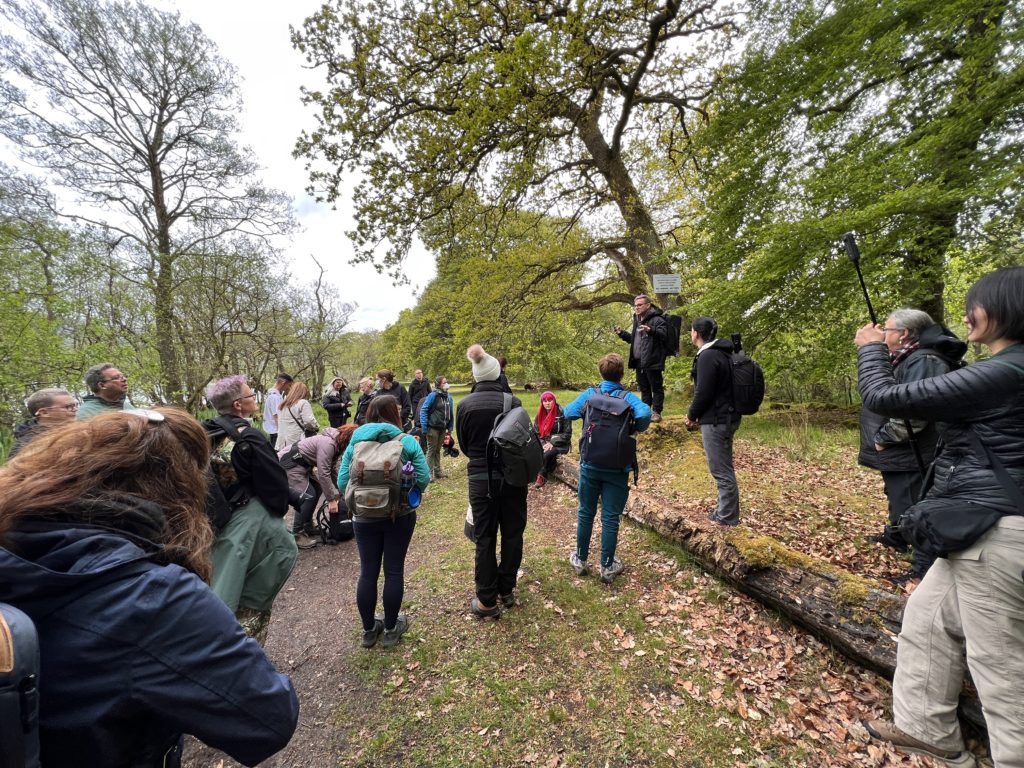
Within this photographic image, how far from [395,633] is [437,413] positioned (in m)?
4.55

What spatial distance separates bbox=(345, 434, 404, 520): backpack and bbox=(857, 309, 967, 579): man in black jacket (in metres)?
3.53

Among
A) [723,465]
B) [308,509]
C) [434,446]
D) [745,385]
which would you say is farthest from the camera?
[434,446]

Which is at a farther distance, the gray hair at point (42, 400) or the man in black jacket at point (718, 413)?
the man in black jacket at point (718, 413)

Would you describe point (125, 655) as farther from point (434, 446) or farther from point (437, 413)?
point (434, 446)

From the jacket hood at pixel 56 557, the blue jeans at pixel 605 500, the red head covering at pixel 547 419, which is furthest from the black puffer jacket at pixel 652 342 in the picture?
the jacket hood at pixel 56 557

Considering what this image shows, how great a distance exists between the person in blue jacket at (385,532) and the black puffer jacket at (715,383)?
296 cm

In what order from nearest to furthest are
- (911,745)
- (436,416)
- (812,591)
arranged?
(911,745)
(812,591)
(436,416)

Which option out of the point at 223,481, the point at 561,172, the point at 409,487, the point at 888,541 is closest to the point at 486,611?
the point at 409,487

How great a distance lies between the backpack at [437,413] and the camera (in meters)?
7.58

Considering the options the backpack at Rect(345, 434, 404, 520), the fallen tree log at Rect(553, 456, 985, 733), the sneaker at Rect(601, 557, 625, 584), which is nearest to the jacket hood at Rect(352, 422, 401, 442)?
the backpack at Rect(345, 434, 404, 520)

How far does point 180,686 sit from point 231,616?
0.16 metres

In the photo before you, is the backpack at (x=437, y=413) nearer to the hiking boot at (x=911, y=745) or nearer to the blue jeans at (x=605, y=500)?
the blue jeans at (x=605, y=500)

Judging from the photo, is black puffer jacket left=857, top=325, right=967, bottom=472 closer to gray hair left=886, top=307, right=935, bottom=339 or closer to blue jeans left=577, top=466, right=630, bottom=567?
gray hair left=886, top=307, right=935, bottom=339

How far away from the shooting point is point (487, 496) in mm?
3410
